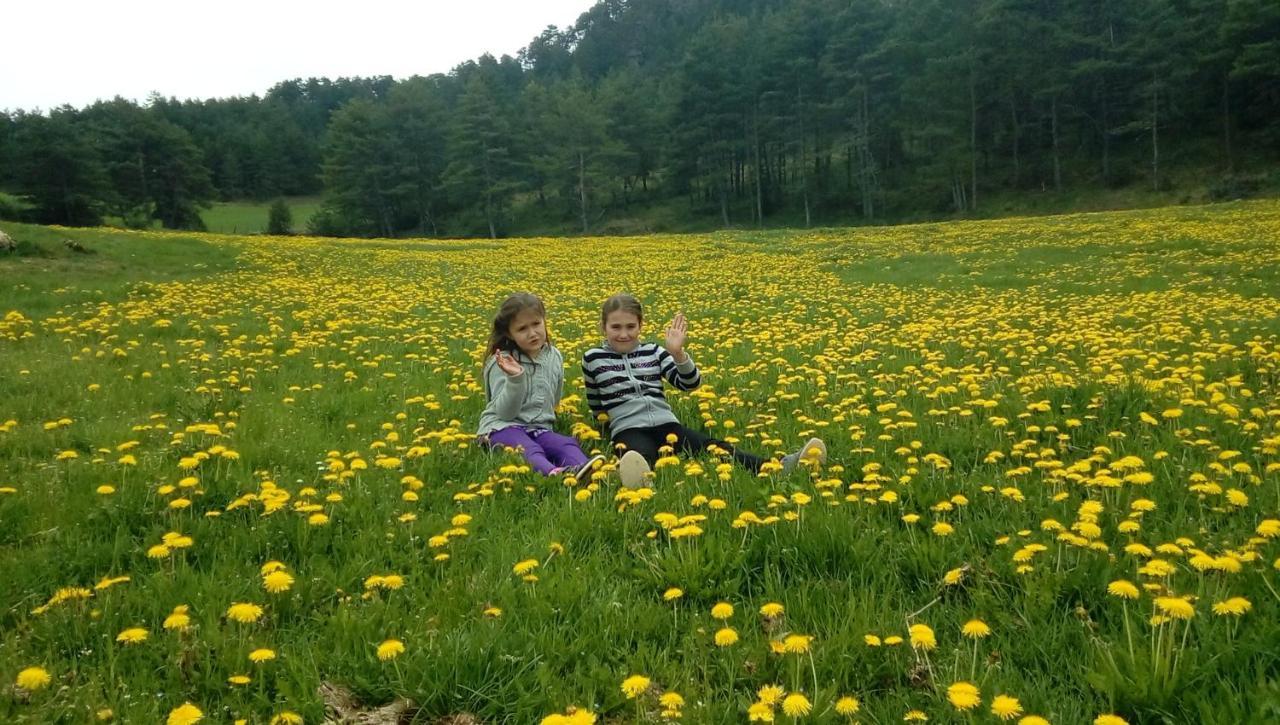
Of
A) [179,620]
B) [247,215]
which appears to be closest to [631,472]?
[179,620]

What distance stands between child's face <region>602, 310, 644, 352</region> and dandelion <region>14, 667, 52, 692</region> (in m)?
3.89

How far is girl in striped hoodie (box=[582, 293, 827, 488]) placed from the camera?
16.2 feet

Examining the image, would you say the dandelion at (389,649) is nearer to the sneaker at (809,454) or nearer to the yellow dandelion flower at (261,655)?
the yellow dandelion flower at (261,655)

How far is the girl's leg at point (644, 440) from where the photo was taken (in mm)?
4711

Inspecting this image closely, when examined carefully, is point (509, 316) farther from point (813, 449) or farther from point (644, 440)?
point (813, 449)

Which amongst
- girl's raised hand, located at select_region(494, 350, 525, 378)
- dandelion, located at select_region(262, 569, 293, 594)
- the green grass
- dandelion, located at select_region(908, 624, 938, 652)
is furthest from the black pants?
the green grass

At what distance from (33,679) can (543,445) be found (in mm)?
3122

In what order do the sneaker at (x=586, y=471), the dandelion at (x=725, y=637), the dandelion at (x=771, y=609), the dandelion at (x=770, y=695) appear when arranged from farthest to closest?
the sneaker at (x=586, y=471), the dandelion at (x=771, y=609), the dandelion at (x=725, y=637), the dandelion at (x=770, y=695)

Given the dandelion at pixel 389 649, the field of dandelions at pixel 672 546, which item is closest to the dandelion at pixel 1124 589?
the field of dandelions at pixel 672 546

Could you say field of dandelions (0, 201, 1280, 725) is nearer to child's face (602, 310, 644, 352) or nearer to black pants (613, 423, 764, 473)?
black pants (613, 423, 764, 473)

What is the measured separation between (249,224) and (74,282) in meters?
57.8

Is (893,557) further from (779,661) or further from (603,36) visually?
(603,36)

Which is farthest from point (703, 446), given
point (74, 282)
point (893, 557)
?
point (74, 282)

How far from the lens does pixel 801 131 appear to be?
59812mm
